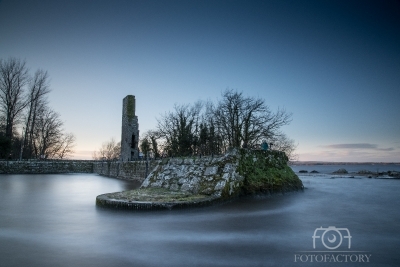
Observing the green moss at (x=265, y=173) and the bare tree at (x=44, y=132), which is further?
the bare tree at (x=44, y=132)

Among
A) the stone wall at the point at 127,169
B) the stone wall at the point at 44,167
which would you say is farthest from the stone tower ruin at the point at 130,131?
the stone wall at the point at 44,167

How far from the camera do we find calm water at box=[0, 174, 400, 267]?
4.02m

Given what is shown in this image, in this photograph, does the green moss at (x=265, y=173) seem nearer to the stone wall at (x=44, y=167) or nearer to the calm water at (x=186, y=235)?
the calm water at (x=186, y=235)

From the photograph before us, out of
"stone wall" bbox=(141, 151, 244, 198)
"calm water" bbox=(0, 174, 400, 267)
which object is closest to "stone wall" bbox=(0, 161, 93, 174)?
"calm water" bbox=(0, 174, 400, 267)

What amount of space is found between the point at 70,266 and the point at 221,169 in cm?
653

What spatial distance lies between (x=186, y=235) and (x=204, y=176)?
4.48 m

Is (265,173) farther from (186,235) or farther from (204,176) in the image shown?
(186,235)

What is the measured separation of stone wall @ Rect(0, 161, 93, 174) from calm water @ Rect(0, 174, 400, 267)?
26.8 meters

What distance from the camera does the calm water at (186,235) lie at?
4.02 metres

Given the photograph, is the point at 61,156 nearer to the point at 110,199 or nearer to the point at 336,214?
the point at 110,199

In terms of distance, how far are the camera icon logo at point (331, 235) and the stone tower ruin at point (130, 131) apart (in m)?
25.7

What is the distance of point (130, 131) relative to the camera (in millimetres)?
29922

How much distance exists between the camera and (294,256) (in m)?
4.14

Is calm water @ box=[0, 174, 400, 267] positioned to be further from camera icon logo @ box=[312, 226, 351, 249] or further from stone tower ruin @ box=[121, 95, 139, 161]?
stone tower ruin @ box=[121, 95, 139, 161]
